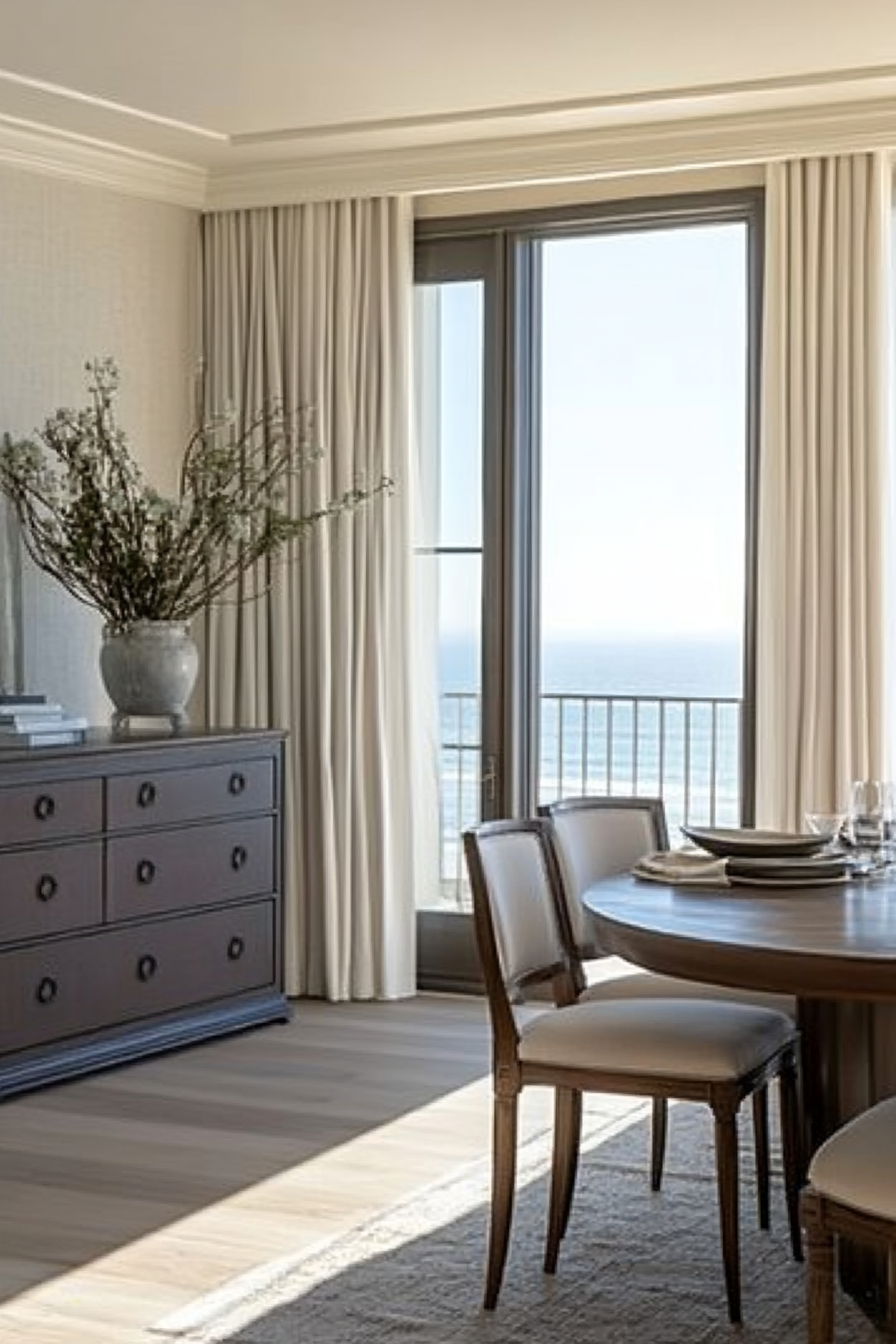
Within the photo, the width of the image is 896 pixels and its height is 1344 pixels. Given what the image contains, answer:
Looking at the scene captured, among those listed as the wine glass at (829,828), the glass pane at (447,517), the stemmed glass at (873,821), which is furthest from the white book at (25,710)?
the stemmed glass at (873,821)

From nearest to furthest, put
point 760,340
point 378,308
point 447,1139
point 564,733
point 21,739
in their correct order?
point 447,1139 < point 21,739 < point 760,340 < point 378,308 < point 564,733

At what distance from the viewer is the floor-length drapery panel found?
623 centimetres

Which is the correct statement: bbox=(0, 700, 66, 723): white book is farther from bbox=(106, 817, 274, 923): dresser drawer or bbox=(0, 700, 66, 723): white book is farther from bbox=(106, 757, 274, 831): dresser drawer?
bbox=(106, 817, 274, 923): dresser drawer

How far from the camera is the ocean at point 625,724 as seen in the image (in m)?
7.11

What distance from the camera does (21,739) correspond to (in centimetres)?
573

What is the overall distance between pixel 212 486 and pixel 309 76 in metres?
1.39

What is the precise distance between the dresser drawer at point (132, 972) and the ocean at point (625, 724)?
3.27ft

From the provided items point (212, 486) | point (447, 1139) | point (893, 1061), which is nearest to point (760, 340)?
point (212, 486)

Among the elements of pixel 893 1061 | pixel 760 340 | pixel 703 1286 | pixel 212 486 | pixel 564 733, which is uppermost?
pixel 760 340

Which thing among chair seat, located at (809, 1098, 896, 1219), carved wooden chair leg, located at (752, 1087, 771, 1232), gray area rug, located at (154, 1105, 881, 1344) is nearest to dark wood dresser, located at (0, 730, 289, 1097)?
gray area rug, located at (154, 1105, 881, 1344)

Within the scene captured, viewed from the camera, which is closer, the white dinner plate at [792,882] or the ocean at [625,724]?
the white dinner plate at [792,882]

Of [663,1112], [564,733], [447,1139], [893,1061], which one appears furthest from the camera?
[564,733]

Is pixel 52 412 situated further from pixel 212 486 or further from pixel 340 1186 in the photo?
pixel 340 1186

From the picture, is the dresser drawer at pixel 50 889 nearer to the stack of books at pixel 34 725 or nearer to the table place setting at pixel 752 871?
the stack of books at pixel 34 725
